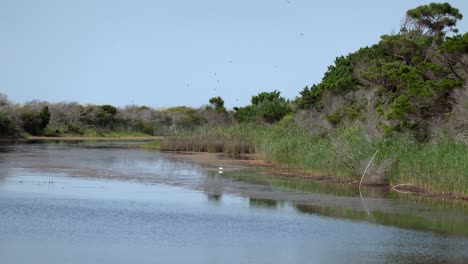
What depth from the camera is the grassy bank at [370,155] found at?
23297 mm

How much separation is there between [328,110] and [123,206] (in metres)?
23.2

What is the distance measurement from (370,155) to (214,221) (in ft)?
35.1

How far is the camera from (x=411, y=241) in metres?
16.2

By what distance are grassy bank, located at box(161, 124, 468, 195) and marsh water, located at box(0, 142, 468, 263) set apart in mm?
873

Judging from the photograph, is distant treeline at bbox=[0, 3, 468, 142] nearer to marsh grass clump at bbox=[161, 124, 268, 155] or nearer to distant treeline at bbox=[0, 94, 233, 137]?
distant treeline at bbox=[0, 94, 233, 137]

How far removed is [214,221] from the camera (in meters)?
18.2

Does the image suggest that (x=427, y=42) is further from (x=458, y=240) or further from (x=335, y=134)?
(x=458, y=240)

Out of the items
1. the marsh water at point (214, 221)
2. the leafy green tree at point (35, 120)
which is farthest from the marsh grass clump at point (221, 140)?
the leafy green tree at point (35, 120)

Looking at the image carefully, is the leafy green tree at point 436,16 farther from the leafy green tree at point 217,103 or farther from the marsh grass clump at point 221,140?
the leafy green tree at point 217,103

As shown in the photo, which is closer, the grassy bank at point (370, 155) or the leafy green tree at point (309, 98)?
the grassy bank at point (370, 155)

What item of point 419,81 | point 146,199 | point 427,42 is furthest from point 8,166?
point 427,42

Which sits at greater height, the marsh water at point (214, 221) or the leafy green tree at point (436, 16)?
the leafy green tree at point (436, 16)

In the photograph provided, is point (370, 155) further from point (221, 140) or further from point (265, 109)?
point (265, 109)

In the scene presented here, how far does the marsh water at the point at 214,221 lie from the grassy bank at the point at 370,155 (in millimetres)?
873
